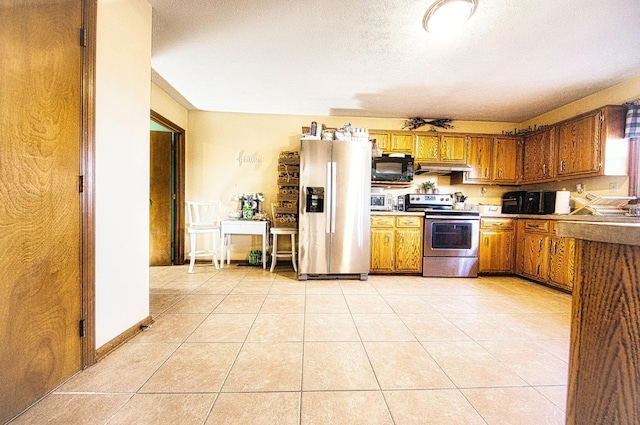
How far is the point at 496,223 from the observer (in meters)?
3.67

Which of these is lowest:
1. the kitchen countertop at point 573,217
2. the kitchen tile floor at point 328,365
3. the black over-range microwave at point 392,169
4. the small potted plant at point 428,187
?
the kitchen tile floor at point 328,365

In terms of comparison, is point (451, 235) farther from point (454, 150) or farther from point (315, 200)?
point (315, 200)

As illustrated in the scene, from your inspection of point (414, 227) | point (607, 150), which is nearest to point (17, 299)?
point (414, 227)

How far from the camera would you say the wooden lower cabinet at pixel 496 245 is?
3.67m

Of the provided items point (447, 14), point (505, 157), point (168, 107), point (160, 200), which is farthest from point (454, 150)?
point (160, 200)

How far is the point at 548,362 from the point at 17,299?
2.87m

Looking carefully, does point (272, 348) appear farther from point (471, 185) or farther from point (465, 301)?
point (471, 185)

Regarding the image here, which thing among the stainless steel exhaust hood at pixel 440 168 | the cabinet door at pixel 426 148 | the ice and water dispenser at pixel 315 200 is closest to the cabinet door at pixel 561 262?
the stainless steel exhaust hood at pixel 440 168

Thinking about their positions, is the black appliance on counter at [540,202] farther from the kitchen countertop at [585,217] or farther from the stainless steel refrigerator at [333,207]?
the stainless steel refrigerator at [333,207]

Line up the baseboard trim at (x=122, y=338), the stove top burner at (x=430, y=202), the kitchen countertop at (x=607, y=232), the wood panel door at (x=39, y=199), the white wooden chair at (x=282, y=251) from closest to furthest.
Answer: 1. the kitchen countertop at (x=607, y=232)
2. the wood panel door at (x=39, y=199)
3. the baseboard trim at (x=122, y=338)
4. the white wooden chair at (x=282, y=251)
5. the stove top burner at (x=430, y=202)

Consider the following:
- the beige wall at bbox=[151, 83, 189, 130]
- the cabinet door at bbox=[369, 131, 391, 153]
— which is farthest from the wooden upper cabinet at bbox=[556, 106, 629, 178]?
the beige wall at bbox=[151, 83, 189, 130]

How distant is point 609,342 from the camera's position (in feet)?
1.81

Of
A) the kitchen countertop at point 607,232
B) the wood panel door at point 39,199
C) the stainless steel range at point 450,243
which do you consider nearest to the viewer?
the kitchen countertop at point 607,232

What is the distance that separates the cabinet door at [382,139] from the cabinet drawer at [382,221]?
113cm
